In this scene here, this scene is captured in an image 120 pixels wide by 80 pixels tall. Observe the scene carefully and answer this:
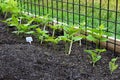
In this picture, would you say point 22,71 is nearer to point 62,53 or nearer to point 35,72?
point 35,72

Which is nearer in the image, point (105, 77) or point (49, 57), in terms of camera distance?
point (105, 77)

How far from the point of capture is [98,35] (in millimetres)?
3971

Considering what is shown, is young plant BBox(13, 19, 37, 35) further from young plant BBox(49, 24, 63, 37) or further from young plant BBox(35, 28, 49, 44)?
young plant BBox(49, 24, 63, 37)

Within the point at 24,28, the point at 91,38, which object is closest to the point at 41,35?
the point at 24,28

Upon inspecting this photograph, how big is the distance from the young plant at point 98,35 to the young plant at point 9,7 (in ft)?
4.61

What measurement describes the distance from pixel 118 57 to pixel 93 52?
10.4 inches

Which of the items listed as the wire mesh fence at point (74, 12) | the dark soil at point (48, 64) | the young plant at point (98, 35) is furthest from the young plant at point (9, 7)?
the young plant at point (98, 35)

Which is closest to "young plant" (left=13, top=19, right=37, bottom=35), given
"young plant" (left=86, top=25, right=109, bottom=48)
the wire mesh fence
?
the wire mesh fence

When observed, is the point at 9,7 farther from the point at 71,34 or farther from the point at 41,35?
the point at 71,34

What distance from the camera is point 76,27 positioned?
13.9ft

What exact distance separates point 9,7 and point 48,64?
184cm

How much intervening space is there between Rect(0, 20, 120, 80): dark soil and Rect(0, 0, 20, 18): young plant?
0.96 meters

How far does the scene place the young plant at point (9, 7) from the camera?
512 cm

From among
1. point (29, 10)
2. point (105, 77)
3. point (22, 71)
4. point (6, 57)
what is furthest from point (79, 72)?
point (29, 10)
